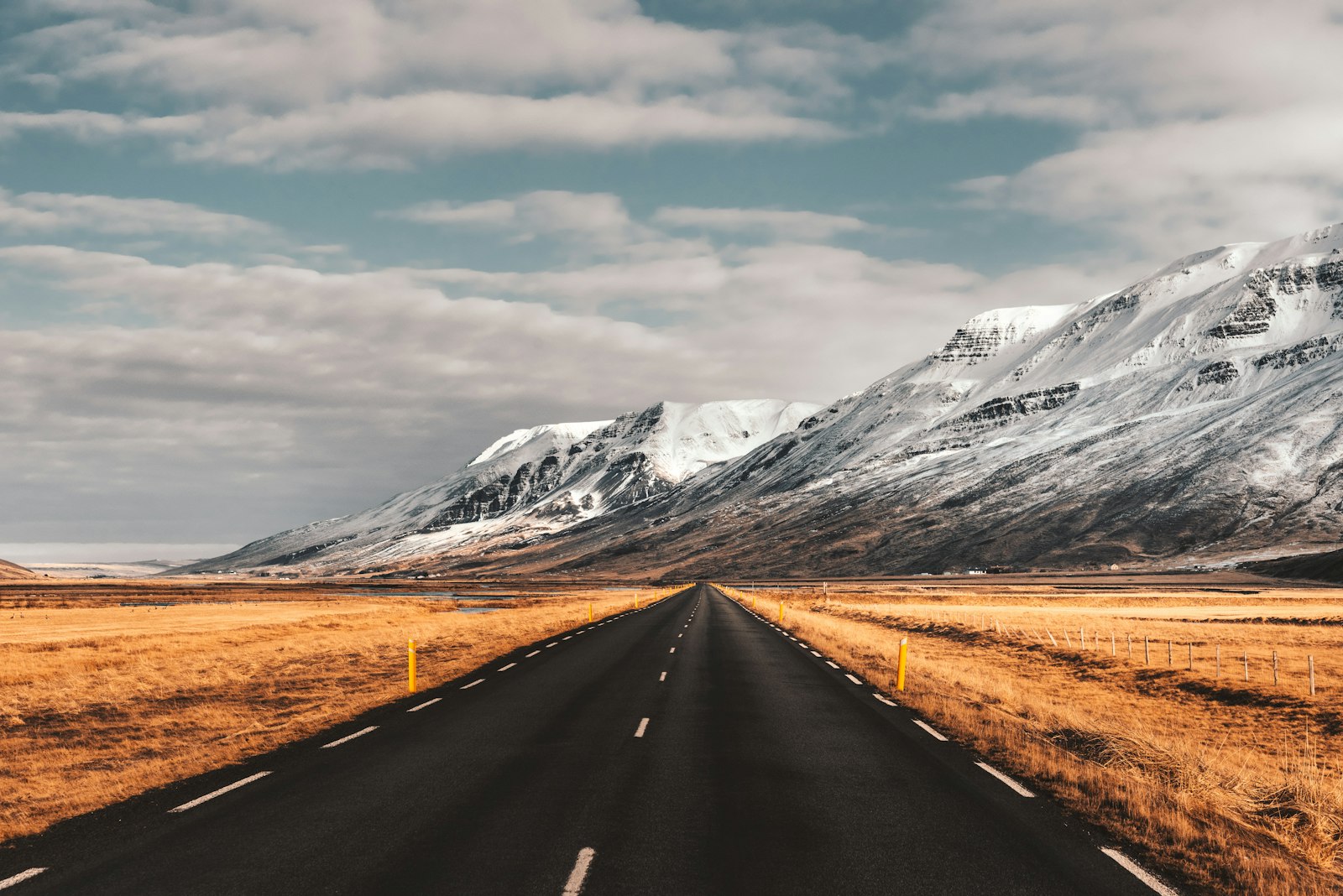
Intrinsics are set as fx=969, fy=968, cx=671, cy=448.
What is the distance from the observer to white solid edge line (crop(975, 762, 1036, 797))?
37.3ft

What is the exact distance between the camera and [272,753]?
541 inches

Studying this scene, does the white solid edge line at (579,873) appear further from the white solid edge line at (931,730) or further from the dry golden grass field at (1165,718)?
the white solid edge line at (931,730)

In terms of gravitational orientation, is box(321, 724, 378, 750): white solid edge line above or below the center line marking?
below

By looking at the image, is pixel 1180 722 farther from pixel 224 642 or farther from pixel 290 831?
pixel 224 642

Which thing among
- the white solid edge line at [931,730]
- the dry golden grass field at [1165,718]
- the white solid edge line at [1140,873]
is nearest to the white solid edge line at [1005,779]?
the dry golden grass field at [1165,718]

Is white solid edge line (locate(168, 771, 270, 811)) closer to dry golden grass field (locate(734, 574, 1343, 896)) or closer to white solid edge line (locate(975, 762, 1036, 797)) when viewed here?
white solid edge line (locate(975, 762, 1036, 797))

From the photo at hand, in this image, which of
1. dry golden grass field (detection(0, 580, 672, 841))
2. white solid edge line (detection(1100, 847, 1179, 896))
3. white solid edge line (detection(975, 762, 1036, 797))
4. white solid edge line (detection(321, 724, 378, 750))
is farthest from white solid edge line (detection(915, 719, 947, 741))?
dry golden grass field (detection(0, 580, 672, 841))

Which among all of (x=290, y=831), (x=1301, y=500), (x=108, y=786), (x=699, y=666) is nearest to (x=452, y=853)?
(x=290, y=831)

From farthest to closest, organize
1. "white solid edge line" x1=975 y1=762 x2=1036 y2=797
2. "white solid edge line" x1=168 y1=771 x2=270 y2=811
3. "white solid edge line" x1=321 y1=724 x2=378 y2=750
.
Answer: "white solid edge line" x1=321 y1=724 x2=378 y2=750 → "white solid edge line" x1=975 y1=762 x2=1036 y2=797 → "white solid edge line" x1=168 y1=771 x2=270 y2=811

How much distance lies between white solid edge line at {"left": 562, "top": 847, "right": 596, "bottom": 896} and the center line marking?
4.50m

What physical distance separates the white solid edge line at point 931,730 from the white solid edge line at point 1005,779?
2037mm

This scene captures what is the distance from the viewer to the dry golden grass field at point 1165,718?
9391 mm

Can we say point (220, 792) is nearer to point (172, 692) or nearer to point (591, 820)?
point (591, 820)

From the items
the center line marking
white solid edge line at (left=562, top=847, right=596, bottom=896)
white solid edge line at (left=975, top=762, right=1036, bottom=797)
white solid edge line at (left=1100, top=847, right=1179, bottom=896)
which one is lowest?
white solid edge line at (left=975, top=762, right=1036, bottom=797)
